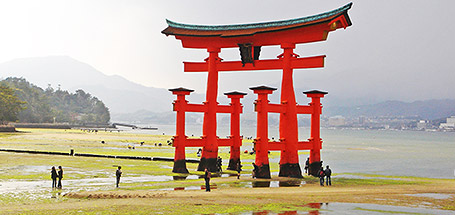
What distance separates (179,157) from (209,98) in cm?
500

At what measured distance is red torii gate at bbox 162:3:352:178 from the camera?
3002 centimetres

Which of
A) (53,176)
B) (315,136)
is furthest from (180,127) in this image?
(53,176)

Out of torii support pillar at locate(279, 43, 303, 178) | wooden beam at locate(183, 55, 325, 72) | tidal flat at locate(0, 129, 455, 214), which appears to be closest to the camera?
tidal flat at locate(0, 129, 455, 214)

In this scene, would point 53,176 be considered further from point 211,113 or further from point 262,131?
point 262,131

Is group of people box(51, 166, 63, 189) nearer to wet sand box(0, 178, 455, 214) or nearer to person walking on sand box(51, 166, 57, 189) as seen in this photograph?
person walking on sand box(51, 166, 57, 189)

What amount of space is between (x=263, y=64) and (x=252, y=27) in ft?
9.38

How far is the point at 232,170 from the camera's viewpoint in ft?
122

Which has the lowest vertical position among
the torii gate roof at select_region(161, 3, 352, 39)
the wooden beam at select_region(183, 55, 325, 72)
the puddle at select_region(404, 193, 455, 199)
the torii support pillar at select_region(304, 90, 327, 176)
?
the puddle at select_region(404, 193, 455, 199)

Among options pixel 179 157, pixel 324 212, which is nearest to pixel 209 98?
pixel 179 157

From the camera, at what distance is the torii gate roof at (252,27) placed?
28734 millimetres

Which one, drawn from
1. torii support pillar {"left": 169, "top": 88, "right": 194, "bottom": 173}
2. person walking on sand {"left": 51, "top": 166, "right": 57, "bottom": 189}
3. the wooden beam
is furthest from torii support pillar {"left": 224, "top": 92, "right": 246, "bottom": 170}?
person walking on sand {"left": 51, "top": 166, "right": 57, "bottom": 189}

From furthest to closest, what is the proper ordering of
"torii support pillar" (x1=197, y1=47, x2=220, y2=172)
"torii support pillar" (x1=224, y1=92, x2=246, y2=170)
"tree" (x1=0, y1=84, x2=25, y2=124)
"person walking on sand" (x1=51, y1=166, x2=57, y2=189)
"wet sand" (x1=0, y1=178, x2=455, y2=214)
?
"tree" (x1=0, y1=84, x2=25, y2=124), "torii support pillar" (x1=224, y1=92, x2=246, y2=170), "torii support pillar" (x1=197, y1=47, x2=220, y2=172), "person walking on sand" (x1=51, y1=166, x2=57, y2=189), "wet sand" (x1=0, y1=178, x2=455, y2=214)

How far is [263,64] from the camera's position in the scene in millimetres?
32719

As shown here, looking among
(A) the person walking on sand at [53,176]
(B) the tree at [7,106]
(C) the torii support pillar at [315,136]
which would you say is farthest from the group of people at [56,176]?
(B) the tree at [7,106]
